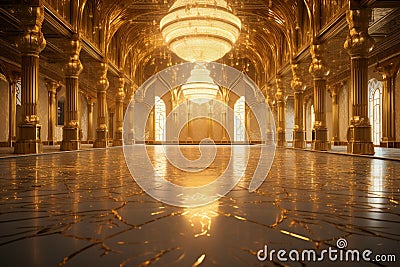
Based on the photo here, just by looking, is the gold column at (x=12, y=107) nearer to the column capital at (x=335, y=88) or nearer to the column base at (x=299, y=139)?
the column base at (x=299, y=139)

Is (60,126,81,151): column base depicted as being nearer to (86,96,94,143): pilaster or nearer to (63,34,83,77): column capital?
(63,34,83,77): column capital

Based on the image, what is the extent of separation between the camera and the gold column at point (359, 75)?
9656mm

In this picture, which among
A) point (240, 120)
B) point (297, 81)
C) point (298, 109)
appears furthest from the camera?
point (240, 120)

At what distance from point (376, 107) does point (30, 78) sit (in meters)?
17.7

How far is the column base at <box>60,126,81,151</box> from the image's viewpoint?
13.4 m

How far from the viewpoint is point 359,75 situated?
10.0m

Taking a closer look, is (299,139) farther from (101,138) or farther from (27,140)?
(27,140)

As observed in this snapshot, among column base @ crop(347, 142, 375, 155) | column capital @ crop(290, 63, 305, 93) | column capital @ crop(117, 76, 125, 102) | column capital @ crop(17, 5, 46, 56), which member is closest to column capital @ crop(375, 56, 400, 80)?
column capital @ crop(290, 63, 305, 93)

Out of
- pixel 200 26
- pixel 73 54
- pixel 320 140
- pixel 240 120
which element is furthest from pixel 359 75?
pixel 240 120

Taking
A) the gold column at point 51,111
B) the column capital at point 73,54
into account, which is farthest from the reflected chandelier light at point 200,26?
the gold column at point 51,111

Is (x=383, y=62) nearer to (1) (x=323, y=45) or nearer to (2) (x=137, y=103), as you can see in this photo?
(1) (x=323, y=45)

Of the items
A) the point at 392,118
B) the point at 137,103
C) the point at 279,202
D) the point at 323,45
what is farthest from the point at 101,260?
the point at 137,103

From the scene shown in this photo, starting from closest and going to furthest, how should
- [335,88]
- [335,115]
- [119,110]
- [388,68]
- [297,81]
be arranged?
[297,81], [388,68], [119,110], [335,115], [335,88]

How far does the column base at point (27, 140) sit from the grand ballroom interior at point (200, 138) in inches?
1.5
